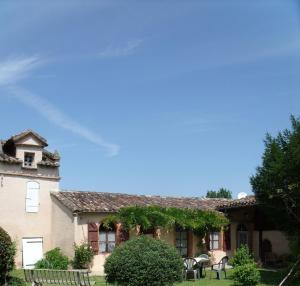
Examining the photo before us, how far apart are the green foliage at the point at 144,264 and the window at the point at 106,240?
9.75 m

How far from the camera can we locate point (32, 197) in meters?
24.1

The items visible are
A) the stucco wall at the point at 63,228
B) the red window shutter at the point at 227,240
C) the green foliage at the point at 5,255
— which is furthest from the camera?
the red window shutter at the point at 227,240

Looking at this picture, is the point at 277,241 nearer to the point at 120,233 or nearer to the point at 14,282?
the point at 120,233

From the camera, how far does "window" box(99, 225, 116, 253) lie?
23.4 meters

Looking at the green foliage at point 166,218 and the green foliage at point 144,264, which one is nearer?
the green foliage at point 144,264

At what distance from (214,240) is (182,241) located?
2.09m

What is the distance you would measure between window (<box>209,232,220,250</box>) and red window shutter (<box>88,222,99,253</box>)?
683 cm

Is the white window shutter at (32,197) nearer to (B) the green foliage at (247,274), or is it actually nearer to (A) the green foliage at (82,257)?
(A) the green foliage at (82,257)

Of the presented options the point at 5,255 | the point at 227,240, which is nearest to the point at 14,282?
the point at 5,255

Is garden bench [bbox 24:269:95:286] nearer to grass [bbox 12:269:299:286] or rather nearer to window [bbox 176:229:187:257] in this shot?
grass [bbox 12:269:299:286]

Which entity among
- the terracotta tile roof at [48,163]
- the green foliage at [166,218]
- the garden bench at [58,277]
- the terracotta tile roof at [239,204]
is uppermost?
the terracotta tile roof at [48,163]

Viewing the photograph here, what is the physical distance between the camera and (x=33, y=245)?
78.7 feet

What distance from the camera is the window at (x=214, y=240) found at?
2704 cm

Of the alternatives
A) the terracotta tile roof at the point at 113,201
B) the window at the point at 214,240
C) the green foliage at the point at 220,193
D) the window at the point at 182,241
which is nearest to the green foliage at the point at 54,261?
the terracotta tile roof at the point at 113,201
